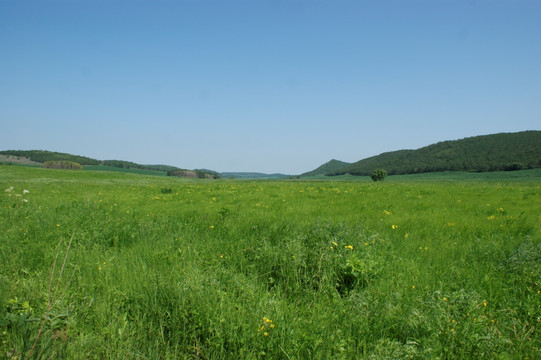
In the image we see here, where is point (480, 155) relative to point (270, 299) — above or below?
above

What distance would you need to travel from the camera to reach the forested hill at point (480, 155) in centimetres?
11094

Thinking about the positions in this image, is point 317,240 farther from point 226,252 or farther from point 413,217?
point 413,217

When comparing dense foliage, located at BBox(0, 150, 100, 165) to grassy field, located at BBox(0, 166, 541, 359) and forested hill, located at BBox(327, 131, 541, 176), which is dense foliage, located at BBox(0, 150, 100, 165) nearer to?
grassy field, located at BBox(0, 166, 541, 359)

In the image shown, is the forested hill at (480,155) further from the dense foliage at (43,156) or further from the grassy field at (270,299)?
the dense foliage at (43,156)

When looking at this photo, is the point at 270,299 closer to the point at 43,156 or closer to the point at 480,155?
the point at 480,155

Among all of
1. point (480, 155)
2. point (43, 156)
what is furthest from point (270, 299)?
point (43, 156)

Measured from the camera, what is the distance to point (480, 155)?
133375mm

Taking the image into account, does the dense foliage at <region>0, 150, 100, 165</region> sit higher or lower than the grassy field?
higher

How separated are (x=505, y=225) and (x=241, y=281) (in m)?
8.65

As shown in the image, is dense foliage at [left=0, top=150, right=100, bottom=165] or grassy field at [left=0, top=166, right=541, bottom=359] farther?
dense foliage at [left=0, top=150, right=100, bottom=165]

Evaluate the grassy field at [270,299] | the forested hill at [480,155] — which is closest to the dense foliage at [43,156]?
the grassy field at [270,299]

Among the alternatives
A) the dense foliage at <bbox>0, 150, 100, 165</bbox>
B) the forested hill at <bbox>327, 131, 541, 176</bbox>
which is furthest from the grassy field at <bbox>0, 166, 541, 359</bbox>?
the dense foliage at <bbox>0, 150, 100, 165</bbox>

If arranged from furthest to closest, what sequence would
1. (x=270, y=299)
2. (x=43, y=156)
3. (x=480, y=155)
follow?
(x=43, y=156), (x=480, y=155), (x=270, y=299)

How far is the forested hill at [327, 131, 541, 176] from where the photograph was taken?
111m
